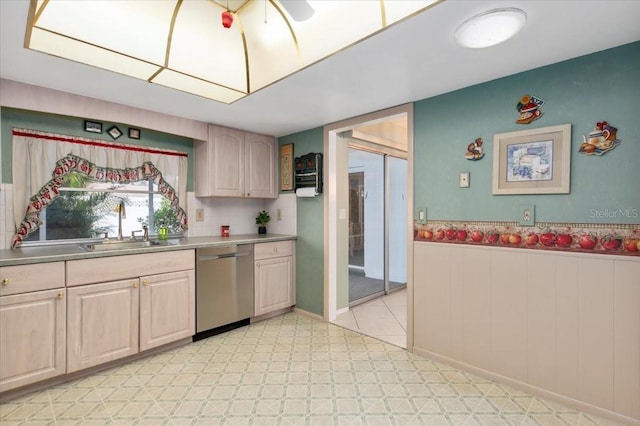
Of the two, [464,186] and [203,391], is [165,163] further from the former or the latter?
[464,186]

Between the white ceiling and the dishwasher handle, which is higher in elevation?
the white ceiling

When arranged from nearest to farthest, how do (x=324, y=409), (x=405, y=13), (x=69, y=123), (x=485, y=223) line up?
(x=405, y=13)
(x=324, y=409)
(x=485, y=223)
(x=69, y=123)

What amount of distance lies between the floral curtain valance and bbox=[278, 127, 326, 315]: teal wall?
4.75ft

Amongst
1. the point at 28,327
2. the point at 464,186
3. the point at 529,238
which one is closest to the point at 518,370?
the point at 529,238

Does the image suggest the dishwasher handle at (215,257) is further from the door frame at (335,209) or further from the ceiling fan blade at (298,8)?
the ceiling fan blade at (298,8)

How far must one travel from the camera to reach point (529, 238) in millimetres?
2148

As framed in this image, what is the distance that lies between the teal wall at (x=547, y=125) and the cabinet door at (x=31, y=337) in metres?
2.90

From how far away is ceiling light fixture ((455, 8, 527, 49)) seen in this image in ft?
5.04

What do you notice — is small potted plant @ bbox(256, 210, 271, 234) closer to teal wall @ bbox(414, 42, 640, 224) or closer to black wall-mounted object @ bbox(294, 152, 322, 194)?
black wall-mounted object @ bbox(294, 152, 322, 194)

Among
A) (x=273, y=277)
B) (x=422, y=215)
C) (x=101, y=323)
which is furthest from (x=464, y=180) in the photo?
(x=101, y=323)

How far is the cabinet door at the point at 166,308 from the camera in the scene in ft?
8.62

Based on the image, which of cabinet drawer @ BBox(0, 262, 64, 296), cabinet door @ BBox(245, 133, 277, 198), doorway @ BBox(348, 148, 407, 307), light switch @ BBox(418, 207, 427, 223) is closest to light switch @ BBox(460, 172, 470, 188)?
light switch @ BBox(418, 207, 427, 223)

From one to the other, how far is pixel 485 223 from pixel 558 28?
127cm

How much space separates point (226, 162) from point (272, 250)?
1.13 metres
